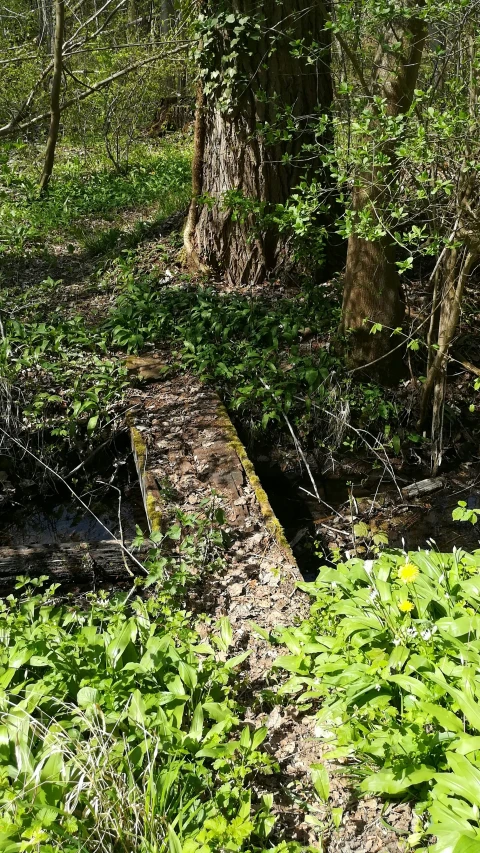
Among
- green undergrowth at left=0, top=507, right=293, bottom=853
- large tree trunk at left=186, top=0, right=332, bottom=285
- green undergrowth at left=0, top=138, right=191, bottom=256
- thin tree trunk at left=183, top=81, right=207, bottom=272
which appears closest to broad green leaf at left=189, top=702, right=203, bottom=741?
green undergrowth at left=0, top=507, right=293, bottom=853

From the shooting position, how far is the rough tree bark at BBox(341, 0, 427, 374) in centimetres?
454

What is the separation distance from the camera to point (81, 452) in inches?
210

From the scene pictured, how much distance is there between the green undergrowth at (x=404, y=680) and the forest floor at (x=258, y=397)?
308 millimetres

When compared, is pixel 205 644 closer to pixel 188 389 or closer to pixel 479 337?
pixel 188 389

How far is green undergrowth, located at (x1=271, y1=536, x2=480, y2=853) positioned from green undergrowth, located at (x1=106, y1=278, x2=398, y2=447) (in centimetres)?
229

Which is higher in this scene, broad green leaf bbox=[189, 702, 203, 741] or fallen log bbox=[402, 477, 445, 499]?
broad green leaf bbox=[189, 702, 203, 741]

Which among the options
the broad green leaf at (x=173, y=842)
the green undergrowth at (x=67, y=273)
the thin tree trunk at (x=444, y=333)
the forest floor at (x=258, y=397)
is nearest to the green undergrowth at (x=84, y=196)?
the green undergrowth at (x=67, y=273)

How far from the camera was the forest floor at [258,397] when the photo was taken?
472 cm

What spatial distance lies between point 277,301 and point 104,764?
505 cm

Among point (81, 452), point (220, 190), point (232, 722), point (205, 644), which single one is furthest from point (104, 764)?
point (220, 190)

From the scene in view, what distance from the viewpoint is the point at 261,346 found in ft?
19.8

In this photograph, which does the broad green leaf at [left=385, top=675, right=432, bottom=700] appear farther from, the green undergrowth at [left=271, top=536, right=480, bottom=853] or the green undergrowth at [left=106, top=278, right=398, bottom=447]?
the green undergrowth at [left=106, top=278, right=398, bottom=447]

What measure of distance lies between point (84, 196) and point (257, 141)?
462 centimetres

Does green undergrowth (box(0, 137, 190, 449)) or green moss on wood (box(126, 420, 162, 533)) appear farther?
green undergrowth (box(0, 137, 190, 449))
